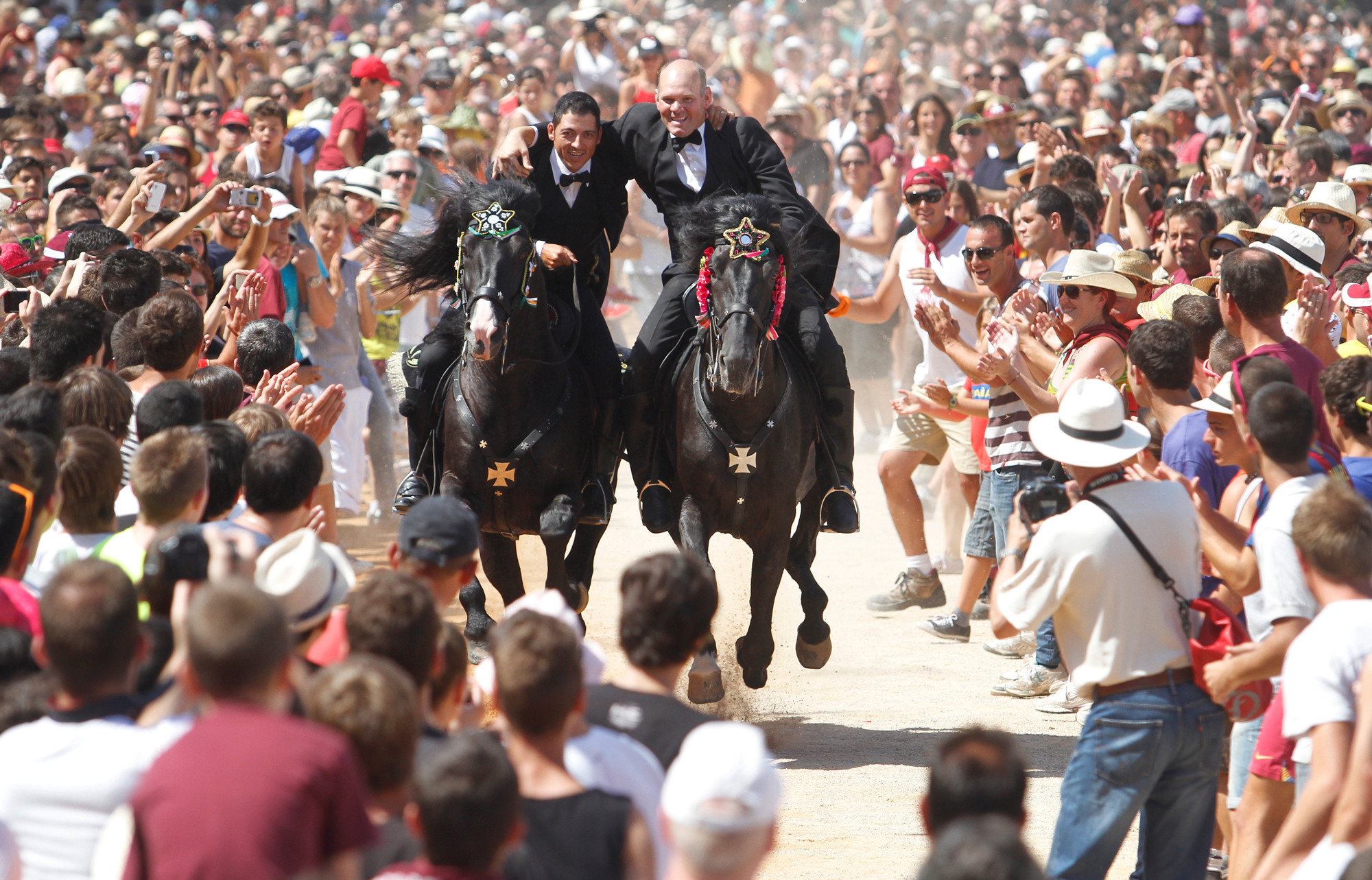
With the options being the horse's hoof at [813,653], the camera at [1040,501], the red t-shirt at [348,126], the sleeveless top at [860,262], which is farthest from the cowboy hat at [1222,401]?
the red t-shirt at [348,126]

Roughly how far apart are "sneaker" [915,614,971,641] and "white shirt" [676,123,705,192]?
308cm

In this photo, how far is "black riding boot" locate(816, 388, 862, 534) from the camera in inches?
266

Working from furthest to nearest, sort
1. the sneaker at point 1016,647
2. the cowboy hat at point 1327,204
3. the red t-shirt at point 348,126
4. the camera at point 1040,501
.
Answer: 1. the red t-shirt at point 348,126
2. the sneaker at point 1016,647
3. the cowboy hat at point 1327,204
4. the camera at point 1040,501

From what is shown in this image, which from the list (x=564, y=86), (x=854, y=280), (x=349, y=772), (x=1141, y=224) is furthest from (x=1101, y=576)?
(x=564, y=86)

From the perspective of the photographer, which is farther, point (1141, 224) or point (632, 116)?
point (1141, 224)

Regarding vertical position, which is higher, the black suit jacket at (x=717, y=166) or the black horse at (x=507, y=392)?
the black suit jacket at (x=717, y=166)

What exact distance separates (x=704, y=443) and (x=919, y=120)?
26.0 feet

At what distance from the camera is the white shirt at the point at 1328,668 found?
10.9 ft

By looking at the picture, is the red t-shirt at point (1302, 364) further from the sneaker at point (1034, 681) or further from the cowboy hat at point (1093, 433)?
the sneaker at point (1034, 681)

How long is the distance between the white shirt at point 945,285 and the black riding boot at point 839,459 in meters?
2.18

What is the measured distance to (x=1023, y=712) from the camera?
703cm

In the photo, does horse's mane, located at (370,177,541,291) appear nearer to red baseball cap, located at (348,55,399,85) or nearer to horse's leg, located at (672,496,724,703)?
horse's leg, located at (672,496,724,703)

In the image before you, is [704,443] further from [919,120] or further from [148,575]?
[919,120]

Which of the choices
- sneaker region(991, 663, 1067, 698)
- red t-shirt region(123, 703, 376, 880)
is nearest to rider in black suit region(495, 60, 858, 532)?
sneaker region(991, 663, 1067, 698)
